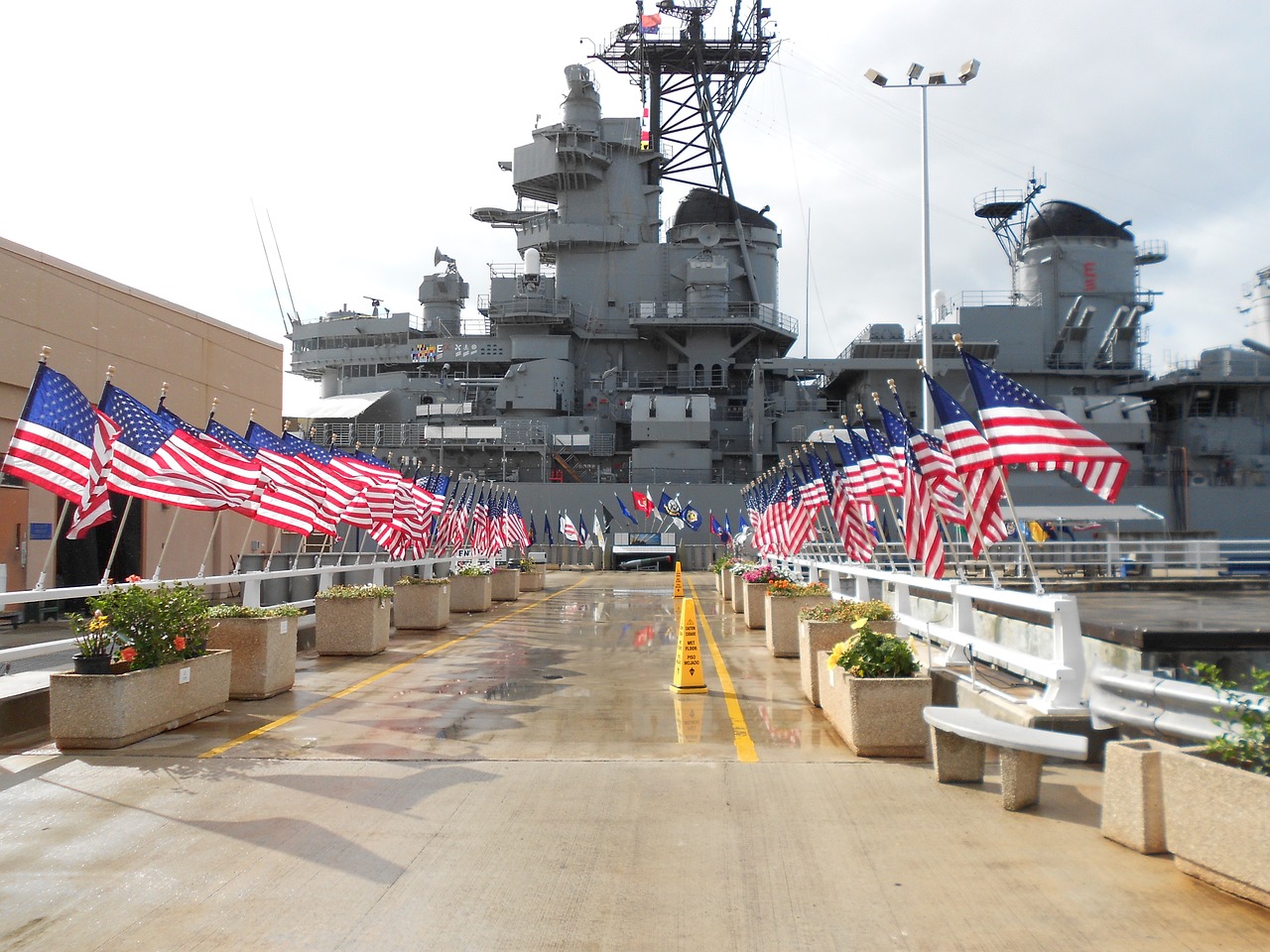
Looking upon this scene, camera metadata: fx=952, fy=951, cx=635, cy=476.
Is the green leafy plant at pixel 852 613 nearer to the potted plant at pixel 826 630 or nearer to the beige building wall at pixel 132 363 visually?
the potted plant at pixel 826 630

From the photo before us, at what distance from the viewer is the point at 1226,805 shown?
4273 millimetres

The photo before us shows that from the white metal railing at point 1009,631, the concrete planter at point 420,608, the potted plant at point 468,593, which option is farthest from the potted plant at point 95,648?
the potted plant at point 468,593

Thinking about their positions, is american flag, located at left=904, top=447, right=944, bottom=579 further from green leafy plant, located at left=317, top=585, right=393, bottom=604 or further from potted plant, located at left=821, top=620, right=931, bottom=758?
green leafy plant, located at left=317, top=585, right=393, bottom=604

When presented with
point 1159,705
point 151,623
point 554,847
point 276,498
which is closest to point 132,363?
point 276,498

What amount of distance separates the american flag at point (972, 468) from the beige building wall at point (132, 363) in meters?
10.9

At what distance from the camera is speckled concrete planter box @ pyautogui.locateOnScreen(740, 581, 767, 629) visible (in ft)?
58.1

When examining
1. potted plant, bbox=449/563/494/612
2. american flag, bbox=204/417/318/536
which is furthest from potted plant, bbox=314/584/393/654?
potted plant, bbox=449/563/494/612

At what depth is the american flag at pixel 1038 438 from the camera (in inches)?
314

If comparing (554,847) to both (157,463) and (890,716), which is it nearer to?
(890,716)

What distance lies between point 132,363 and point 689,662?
16.7 metres

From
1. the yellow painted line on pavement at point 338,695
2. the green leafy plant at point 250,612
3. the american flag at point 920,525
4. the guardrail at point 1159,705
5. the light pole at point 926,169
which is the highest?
the light pole at point 926,169

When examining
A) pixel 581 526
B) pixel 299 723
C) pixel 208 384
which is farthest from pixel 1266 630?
pixel 581 526

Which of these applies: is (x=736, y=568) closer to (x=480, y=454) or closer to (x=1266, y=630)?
(x=1266, y=630)

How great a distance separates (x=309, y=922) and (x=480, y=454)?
50.5 metres
